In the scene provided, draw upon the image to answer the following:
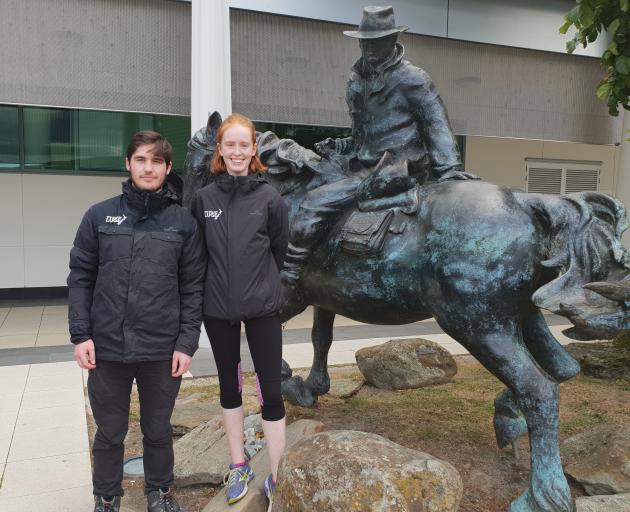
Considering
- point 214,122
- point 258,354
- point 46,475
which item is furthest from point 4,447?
point 214,122

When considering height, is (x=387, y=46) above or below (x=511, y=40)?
below

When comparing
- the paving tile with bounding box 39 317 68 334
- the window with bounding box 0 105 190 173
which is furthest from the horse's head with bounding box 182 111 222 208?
the window with bounding box 0 105 190 173

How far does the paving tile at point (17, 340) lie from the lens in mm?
6648

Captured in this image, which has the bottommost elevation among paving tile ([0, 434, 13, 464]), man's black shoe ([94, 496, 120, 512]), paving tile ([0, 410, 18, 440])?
paving tile ([0, 410, 18, 440])

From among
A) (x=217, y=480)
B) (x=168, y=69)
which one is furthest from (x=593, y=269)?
(x=168, y=69)

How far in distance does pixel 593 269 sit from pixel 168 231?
5.78ft

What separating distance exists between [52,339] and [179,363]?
204 inches

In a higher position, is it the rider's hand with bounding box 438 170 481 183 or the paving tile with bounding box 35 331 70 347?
the rider's hand with bounding box 438 170 481 183

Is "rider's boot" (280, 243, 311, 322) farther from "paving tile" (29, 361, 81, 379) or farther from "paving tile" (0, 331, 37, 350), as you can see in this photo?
"paving tile" (0, 331, 37, 350)

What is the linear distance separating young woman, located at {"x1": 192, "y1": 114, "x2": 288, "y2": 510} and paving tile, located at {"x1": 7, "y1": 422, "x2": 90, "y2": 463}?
1560 mm

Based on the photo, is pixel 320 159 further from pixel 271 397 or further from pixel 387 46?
pixel 271 397

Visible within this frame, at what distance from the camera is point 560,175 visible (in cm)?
1129

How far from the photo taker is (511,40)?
7594 millimetres

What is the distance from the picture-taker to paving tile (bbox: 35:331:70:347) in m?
6.71
